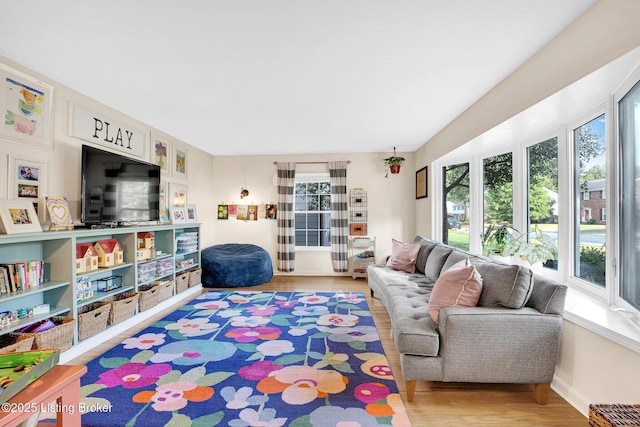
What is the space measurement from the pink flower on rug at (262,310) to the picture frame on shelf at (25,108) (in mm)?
2553

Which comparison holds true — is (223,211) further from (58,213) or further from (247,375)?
(247,375)

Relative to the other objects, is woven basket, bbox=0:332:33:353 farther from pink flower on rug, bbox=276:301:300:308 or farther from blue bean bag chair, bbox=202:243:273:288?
blue bean bag chair, bbox=202:243:273:288

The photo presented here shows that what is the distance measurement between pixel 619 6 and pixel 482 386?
2.34 meters

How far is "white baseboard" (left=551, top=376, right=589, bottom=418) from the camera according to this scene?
174cm

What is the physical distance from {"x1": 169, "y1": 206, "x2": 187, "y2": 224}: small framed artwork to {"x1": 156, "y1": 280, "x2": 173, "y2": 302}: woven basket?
Result: 3.01 feet

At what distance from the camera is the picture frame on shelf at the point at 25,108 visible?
2.24 metres

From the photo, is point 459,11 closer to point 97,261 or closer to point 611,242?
point 611,242

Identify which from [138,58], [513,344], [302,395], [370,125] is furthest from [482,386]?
[138,58]

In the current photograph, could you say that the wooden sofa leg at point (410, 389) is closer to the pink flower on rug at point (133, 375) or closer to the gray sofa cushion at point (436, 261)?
the gray sofa cushion at point (436, 261)

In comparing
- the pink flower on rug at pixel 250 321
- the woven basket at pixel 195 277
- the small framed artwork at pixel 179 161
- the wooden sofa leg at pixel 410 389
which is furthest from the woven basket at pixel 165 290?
the wooden sofa leg at pixel 410 389

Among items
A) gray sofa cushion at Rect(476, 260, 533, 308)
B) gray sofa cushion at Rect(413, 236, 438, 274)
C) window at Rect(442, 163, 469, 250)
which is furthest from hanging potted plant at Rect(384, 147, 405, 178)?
gray sofa cushion at Rect(476, 260, 533, 308)

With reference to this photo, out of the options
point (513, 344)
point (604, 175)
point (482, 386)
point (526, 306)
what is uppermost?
point (604, 175)

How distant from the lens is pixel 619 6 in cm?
147

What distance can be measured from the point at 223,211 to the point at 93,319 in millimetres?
3262
